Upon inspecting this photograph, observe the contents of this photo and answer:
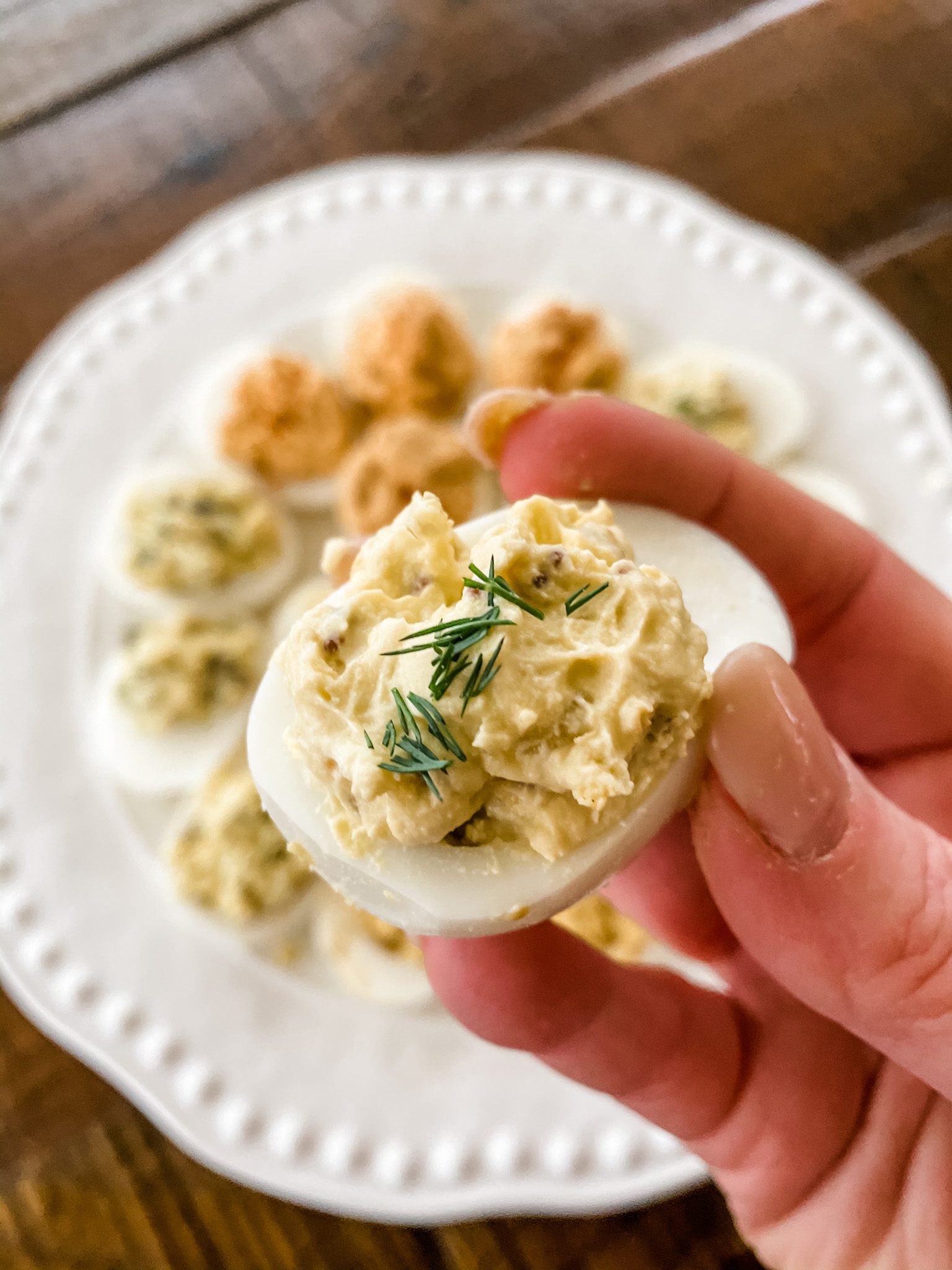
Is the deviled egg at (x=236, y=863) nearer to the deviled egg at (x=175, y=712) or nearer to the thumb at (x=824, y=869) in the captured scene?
the deviled egg at (x=175, y=712)

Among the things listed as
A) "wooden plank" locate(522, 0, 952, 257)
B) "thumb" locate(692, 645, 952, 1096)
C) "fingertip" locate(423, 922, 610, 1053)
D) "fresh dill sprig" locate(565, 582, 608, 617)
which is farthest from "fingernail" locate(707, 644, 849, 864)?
"wooden plank" locate(522, 0, 952, 257)

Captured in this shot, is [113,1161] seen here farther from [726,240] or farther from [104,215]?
[726,240]

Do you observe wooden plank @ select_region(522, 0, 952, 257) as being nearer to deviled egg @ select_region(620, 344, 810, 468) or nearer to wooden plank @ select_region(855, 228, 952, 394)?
wooden plank @ select_region(855, 228, 952, 394)

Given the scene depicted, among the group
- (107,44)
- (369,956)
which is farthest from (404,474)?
(107,44)

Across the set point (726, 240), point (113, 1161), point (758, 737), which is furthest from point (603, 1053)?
point (726, 240)

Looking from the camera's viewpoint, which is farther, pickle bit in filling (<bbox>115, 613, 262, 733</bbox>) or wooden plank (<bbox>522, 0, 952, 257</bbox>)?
wooden plank (<bbox>522, 0, 952, 257</bbox>)

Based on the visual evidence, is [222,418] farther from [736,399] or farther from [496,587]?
[496,587]
